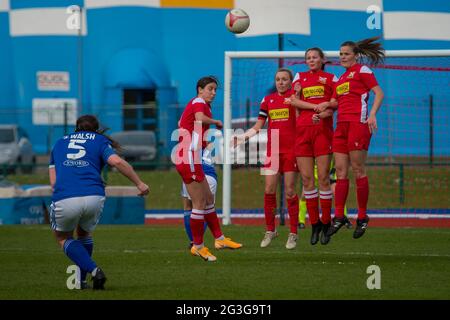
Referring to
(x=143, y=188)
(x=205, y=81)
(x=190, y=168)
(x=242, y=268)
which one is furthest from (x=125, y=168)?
(x=205, y=81)

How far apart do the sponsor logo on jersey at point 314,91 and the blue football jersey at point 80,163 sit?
11.9ft

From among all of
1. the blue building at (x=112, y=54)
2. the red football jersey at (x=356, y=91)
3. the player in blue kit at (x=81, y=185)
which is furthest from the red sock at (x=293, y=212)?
the blue building at (x=112, y=54)

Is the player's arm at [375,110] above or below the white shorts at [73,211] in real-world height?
above

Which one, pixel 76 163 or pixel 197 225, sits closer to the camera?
pixel 76 163

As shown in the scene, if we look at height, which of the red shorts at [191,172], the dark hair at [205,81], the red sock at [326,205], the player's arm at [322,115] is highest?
the dark hair at [205,81]

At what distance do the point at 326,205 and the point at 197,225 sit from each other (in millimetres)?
1775

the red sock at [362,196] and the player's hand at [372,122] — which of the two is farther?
the red sock at [362,196]

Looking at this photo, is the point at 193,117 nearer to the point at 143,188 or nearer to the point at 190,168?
the point at 190,168

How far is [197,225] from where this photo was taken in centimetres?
1145

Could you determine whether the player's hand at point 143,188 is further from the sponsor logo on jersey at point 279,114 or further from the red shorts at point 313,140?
the sponsor logo on jersey at point 279,114

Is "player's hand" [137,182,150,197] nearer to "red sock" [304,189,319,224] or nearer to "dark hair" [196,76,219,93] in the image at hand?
"dark hair" [196,76,219,93]

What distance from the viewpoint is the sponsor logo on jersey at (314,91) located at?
39.2 feet

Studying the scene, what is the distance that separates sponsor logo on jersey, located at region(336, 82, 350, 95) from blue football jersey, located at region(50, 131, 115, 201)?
3593 millimetres
